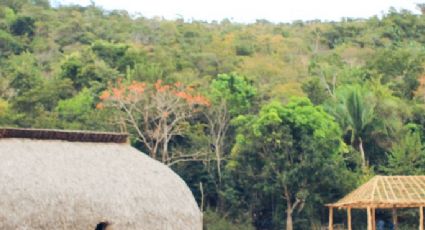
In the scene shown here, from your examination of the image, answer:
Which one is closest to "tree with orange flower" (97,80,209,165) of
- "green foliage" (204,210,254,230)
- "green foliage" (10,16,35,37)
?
"green foliage" (204,210,254,230)

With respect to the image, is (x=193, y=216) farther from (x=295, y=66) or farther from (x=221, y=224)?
(x=295, y=66)

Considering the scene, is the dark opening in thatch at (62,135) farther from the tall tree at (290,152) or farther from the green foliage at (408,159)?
the green foliage at (408,159)

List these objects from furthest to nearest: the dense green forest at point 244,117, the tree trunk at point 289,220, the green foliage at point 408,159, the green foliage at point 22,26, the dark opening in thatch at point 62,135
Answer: the green foliage at point 22,26 → the green foliage at point 408,159 → the dense green forest at point 244,117 → the tree trunk at point 289,220 → the dark opening in thatch at point 62,135

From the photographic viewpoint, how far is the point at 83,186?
16406 mm

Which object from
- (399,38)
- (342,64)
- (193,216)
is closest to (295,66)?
(342,64)

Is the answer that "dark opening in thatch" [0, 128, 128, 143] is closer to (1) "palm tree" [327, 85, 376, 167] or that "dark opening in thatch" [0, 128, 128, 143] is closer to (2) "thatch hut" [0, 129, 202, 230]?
(2) "thatch hut" [0, 129, 202, 230]

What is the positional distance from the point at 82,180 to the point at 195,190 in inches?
426

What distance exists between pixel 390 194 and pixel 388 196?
0.13m

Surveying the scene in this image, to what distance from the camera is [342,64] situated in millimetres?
39406

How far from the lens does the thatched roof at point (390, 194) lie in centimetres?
2092

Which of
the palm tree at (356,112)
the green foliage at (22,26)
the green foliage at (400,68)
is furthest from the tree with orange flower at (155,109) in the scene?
the green foliage at (22,26)

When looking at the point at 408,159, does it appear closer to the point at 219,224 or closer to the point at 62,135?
the point at 219,224

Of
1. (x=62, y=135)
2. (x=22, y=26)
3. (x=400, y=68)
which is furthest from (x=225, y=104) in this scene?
(x=22, y=26)

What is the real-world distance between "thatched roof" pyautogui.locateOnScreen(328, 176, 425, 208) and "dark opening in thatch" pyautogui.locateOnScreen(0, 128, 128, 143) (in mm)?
5994
